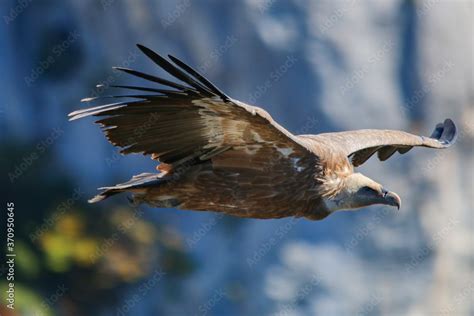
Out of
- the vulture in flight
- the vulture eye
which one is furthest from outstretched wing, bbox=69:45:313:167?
the vulture eye

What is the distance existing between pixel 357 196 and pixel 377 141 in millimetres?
511

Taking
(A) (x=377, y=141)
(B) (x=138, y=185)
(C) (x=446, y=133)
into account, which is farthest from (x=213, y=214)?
(B) (x=138, y=185)

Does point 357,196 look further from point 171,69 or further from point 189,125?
point 171,69

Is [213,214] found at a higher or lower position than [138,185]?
lower

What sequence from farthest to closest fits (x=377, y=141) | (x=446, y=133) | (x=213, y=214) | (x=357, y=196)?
(x=213, y=214) < (x=446, y=133) < (x=377, y=141) < (x=357, y=196)

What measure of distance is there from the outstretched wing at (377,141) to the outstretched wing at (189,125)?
19.7 inches

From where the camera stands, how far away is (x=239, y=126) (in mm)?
3256

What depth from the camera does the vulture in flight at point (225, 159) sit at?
3.18 m

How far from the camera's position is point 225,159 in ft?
11.4

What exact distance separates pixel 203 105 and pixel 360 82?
5396 mm

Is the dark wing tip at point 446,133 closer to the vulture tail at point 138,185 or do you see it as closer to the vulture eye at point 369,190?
the vulture eye at point 369,190

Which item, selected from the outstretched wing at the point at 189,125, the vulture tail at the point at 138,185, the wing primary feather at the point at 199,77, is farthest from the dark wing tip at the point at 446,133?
the wing primary feather at the point at 199,77

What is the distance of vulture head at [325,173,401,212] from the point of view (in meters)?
3.71

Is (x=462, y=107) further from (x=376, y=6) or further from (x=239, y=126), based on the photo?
(x=239, y=126)
